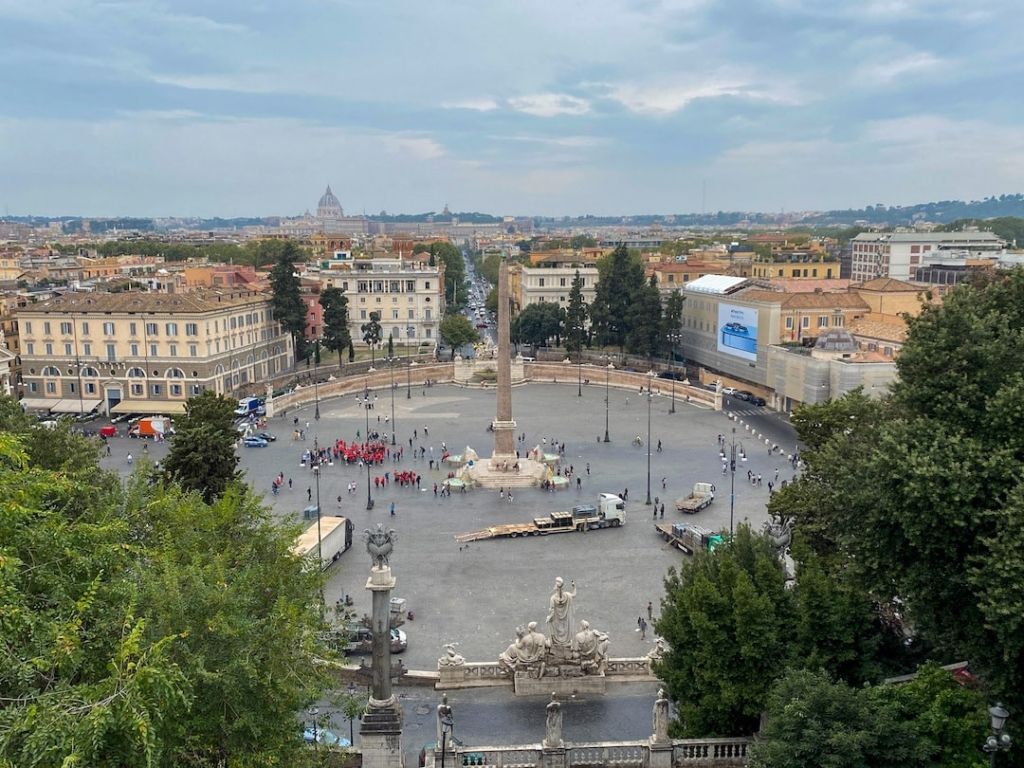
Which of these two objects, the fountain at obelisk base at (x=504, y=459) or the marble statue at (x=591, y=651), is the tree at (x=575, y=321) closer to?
the fountain at obelisk base at (x=504, y=459)

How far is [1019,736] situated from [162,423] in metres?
44.5

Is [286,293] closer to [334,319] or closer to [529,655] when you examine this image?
[334,319]

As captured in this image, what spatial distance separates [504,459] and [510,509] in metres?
4.85

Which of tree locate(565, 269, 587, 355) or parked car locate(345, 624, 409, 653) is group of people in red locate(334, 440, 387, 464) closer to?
parked car locate(345, 624, 409, 653)

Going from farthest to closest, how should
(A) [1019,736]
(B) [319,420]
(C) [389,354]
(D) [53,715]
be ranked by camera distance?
(C) [389,354], (B) [319,420], (A) [1019,736], (D) [53,715]

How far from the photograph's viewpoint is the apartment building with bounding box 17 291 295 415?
55.2m

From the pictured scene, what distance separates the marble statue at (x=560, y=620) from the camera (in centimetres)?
1945

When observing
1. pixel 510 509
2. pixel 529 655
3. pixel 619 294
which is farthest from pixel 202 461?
pixel 619 294

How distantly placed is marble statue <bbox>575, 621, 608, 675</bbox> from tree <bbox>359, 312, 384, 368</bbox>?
5626 cm

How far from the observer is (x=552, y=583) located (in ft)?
89.9

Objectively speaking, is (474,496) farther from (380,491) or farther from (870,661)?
(870,661)

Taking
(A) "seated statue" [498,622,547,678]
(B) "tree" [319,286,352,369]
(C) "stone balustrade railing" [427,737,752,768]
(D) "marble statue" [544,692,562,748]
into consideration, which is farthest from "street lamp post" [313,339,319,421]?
(D) "marble statue" [544,692,562,748]

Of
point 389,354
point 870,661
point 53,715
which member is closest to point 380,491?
point 870,661

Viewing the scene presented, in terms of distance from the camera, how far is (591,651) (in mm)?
20016
